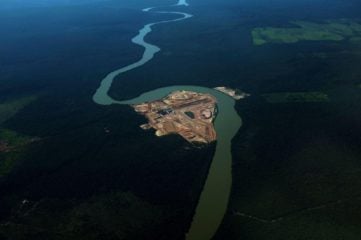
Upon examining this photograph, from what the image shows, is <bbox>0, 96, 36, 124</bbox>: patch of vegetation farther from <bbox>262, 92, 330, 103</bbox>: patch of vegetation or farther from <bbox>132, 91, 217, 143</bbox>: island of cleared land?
<bbox>262, 92, 330, 103</bbox>: patch of vegetation

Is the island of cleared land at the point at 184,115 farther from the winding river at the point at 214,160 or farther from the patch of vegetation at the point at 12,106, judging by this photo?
the patch of vegetation at the point at 12,106

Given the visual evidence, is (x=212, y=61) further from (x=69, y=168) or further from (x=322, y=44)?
(x=69, y=168)

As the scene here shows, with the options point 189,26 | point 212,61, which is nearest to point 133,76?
point 212,61

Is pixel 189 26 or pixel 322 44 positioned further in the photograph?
pixel 189 26

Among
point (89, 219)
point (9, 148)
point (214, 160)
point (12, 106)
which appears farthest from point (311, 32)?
point (89, 219)

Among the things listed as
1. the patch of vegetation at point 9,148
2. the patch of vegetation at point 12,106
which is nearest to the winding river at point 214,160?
the patch of vegetation at point 12,106

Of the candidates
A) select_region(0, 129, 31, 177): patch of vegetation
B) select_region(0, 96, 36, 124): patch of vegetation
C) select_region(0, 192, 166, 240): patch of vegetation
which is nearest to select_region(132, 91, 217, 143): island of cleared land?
select_region(0, 192, 166, 240): patch of vegetation

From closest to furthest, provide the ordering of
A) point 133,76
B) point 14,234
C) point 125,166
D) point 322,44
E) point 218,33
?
point 14,234
point 125,166
point 133,76
point 322,44
point 218,33
